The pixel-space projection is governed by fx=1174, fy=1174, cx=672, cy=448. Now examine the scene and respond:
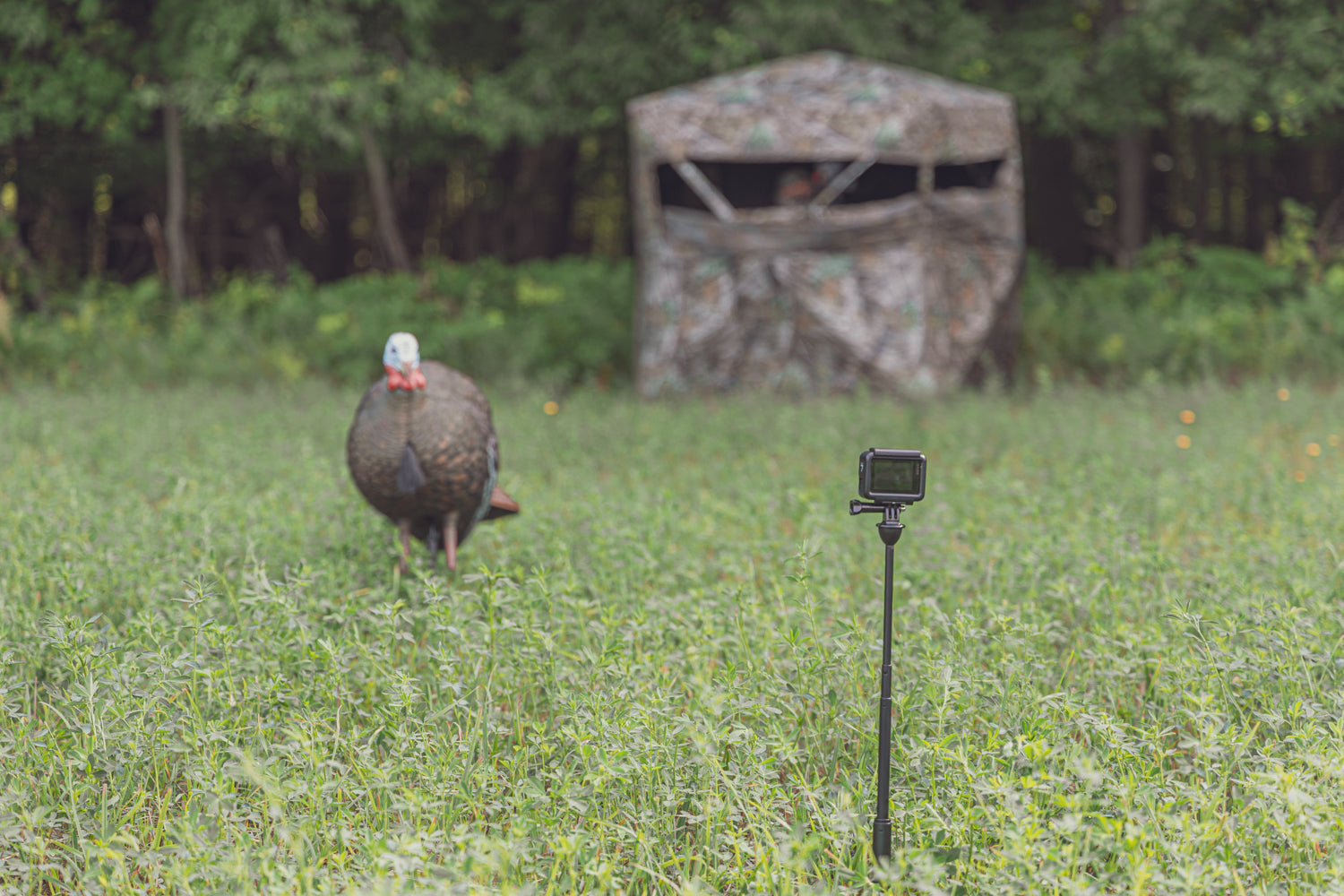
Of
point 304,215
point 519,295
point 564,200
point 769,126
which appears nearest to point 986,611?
point 769,126

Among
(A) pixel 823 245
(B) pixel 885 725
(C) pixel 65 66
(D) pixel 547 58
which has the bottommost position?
(B) pixel 885 725

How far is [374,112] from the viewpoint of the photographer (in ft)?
42.4

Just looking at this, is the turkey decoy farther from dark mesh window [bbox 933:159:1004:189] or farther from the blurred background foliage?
dark mesh window [bbox 933:159:1004:189]

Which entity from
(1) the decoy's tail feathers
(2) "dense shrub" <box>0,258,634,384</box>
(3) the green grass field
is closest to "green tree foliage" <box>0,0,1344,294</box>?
(2) "dense shrub" <box>0,258,634,384</box>

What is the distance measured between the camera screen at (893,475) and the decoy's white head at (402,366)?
2.45m

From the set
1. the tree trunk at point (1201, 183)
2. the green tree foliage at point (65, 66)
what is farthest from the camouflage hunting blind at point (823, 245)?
the tree trunk at point (1201, 183)

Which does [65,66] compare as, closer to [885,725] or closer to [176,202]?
Answer: [176,202]

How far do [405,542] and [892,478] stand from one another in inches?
110

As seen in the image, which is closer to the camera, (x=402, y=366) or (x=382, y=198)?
(x=402, y=366)

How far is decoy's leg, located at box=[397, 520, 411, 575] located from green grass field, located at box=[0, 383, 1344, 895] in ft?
0.32

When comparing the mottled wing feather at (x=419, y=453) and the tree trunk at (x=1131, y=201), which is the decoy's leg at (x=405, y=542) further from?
the tree trunk at (x=1131, y=201)

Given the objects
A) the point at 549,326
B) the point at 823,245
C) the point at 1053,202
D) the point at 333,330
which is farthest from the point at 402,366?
the point at 1053,202

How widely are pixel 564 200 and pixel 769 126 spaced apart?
835 cm

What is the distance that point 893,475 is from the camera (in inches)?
115
